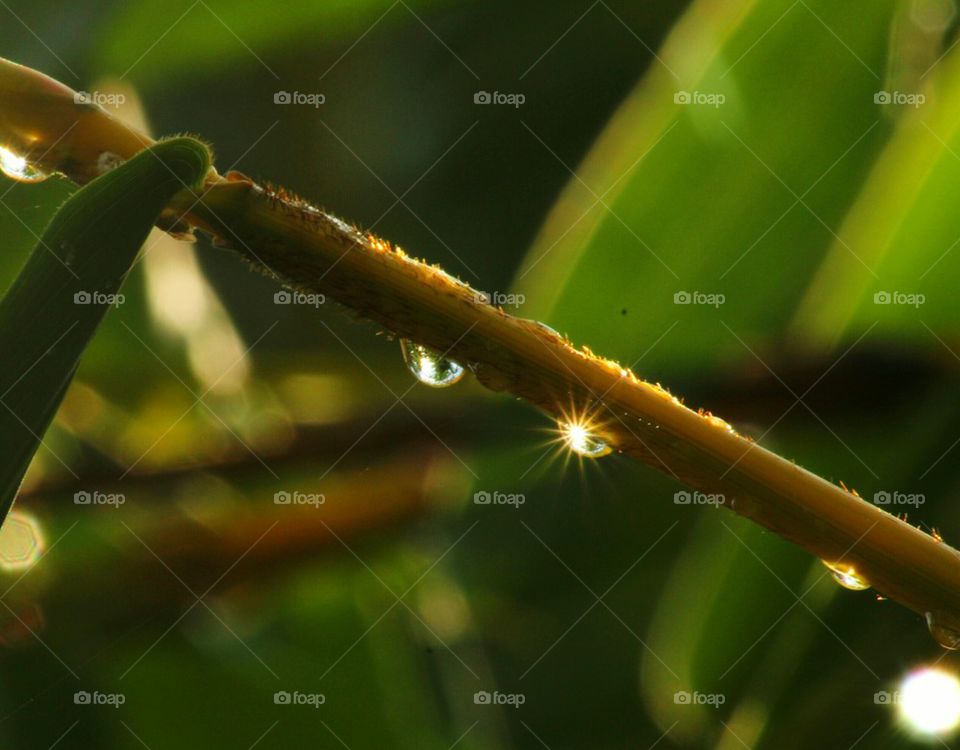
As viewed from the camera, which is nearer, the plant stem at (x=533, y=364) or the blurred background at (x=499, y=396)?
the plant stem at (x=533, y=364)

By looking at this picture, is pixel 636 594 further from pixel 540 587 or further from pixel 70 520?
pixel 70 520

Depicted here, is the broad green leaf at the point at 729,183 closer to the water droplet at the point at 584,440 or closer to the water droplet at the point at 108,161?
the water droplet at the point at 584,440

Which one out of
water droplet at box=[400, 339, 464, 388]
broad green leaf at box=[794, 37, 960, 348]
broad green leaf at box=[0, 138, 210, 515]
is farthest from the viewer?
broad green leaf at box=[794, 37, 960, 348]

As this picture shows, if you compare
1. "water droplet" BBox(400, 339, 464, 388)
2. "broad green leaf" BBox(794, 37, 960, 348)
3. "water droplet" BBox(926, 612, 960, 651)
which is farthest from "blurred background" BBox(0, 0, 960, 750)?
"water droplet" BBox(926, 612, 960, 651)

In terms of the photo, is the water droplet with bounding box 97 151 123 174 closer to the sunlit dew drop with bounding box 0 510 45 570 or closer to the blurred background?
the blurred background

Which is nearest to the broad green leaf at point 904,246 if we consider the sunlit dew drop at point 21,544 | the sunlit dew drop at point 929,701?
the sunlit dew drop at point 929,701

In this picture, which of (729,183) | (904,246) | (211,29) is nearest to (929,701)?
(904,246)

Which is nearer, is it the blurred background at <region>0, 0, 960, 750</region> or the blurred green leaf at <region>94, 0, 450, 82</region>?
the blurred background at <region>0, 0, 960, 750</region>
